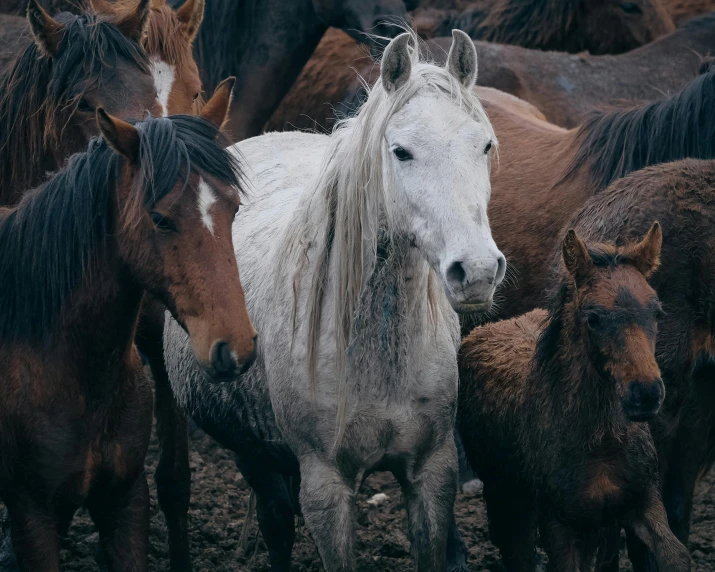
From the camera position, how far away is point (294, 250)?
4.50 m

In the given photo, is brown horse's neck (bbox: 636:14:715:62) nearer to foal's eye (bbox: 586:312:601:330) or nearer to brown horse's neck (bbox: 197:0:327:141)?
brown horse's neck (bbox: 197:0:327:141)

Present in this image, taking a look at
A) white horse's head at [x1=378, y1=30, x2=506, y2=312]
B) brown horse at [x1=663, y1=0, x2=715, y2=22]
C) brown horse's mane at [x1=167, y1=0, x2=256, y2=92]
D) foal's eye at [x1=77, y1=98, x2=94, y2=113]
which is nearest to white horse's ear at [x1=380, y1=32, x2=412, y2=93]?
white horse's head at [x1=378, y1=30, x2=506, y2=312]

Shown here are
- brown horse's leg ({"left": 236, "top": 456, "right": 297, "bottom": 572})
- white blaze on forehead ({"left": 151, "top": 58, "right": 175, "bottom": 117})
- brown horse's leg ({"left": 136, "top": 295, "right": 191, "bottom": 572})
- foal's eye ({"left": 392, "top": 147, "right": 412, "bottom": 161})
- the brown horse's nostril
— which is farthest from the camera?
brown horse's leg ({"left": 136, "top": 295, "right": 191, "bottom": 572})

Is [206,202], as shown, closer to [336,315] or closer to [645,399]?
[336,315]

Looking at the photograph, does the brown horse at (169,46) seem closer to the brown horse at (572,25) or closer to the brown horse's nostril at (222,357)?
the brown horse's nostril at (222,357)

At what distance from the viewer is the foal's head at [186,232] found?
3637 mm

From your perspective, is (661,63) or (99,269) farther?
(661,63)

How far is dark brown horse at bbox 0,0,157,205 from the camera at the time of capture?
5.00 m

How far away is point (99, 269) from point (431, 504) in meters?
1.46

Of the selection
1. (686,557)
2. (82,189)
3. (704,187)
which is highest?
(82,189)

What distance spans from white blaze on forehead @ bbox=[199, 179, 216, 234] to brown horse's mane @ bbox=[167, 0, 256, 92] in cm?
426

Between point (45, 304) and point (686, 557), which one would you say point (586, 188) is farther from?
point (45, 304)

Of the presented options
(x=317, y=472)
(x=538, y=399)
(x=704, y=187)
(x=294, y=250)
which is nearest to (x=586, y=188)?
(x=704, y=187)

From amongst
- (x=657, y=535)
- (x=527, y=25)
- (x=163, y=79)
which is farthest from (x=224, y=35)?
(x=657, y=535)
